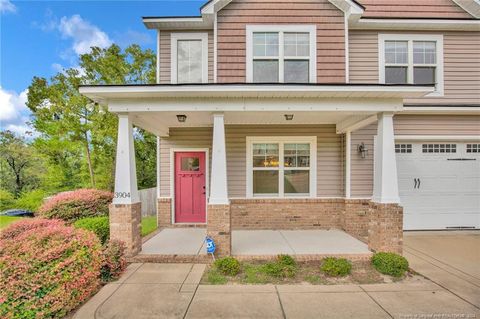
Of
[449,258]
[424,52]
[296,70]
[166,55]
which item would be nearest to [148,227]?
[166,55]

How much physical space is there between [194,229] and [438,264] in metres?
5.70

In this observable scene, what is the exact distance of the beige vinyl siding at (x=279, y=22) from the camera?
6.55 metres

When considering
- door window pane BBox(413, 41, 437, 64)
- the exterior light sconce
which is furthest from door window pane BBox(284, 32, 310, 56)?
door window pane BBox(413, 41, 437, 64)

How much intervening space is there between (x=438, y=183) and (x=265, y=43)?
639cm

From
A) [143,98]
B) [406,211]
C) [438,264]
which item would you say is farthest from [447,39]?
[143,98]

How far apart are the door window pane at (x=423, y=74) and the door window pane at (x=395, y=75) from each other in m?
0.30

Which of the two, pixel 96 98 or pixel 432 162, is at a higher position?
pixel 96 98

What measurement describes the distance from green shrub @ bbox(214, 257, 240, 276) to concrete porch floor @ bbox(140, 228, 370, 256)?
671mm

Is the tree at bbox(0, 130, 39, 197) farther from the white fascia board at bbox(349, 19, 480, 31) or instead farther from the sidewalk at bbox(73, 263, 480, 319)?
the white fascia board at bbox(349, 19, 480, 31)

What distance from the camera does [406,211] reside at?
715 centimetres

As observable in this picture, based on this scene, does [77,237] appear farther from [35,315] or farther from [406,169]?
[406,169]

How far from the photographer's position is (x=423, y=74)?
7.09 m

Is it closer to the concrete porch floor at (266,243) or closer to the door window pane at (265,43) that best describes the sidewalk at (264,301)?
the concrete porch floor at (266,243)

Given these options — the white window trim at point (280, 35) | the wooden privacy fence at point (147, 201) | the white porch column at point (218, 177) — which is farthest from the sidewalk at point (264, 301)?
the wooden privacy fence at point (147, 201)
